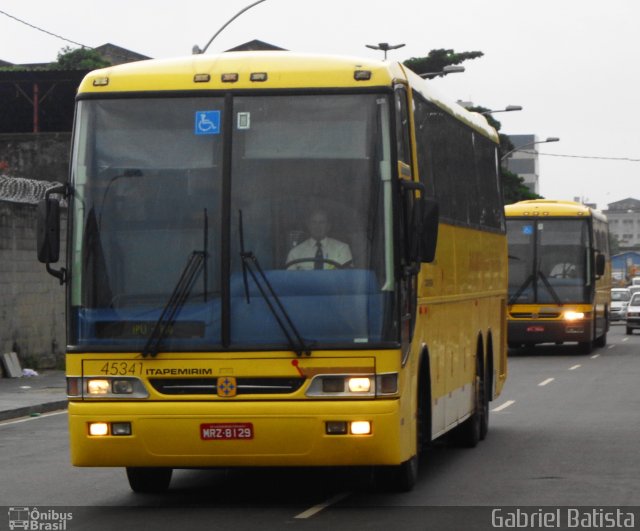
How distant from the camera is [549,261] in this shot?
36438 millimetres

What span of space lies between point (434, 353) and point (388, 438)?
2426 mm

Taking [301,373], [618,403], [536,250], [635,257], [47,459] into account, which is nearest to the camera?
[301,373]

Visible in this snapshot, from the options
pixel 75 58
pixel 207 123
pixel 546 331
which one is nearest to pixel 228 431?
pixel 207 123

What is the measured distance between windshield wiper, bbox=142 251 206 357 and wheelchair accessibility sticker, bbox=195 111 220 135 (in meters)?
0.86

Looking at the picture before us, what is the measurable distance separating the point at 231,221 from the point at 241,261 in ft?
0.95

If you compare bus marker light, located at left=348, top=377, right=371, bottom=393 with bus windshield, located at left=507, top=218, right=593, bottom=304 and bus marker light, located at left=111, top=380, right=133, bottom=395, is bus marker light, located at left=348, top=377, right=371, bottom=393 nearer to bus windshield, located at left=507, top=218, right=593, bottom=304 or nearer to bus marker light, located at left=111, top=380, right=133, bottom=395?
bus marker light, located at left=111, top=380, right=133, bottom=395

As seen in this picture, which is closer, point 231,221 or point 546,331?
point 231,221

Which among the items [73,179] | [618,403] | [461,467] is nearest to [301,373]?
[73,179]

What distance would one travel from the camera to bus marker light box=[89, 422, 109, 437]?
10.8 meters

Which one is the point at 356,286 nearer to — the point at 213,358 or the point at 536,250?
the point at 213,358

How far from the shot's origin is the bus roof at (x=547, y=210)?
120 ft

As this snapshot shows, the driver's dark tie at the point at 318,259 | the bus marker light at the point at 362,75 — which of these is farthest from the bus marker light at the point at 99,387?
the bus marker light at the point at 362,75

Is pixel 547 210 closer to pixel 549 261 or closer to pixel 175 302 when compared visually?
pixel 549 261

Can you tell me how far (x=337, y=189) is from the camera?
1097 centimetres
